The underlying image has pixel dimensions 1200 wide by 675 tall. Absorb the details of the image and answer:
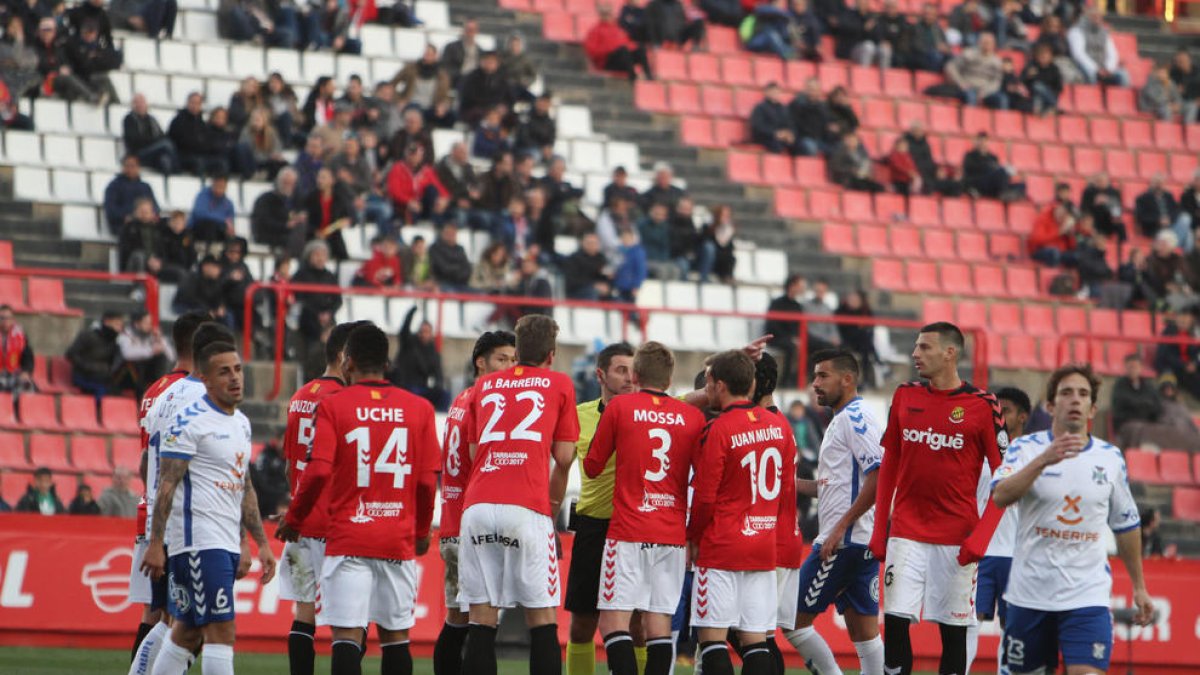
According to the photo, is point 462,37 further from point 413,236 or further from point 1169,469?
point 1169,469

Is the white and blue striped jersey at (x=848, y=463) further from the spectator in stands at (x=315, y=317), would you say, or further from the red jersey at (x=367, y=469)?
the spectator in stands at (x=315, y=317)

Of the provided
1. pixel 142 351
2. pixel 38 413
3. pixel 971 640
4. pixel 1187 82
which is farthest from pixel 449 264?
pixel 1187 82

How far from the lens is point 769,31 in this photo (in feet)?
93.4

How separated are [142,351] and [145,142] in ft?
14.1

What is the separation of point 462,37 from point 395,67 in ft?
3.24

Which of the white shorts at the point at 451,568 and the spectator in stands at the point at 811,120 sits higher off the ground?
the spectator in stands at the point at 811,120

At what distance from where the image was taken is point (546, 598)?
10.6m

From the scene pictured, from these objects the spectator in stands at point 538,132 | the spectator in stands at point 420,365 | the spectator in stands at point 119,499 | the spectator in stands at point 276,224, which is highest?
the spectator in stands at point 538,132

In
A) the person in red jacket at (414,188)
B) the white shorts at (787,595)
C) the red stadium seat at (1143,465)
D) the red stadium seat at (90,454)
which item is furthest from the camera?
the person in red jacket at (414,188)

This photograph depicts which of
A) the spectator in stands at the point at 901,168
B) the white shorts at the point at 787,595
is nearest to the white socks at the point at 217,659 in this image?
the white shorts at the point at 787,595

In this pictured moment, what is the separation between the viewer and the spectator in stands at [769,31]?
93.4 feet

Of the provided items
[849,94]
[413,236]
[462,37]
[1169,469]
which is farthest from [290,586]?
[849,94]

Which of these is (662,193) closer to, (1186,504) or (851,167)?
(851,167)

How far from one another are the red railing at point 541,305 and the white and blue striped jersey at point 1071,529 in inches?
382
